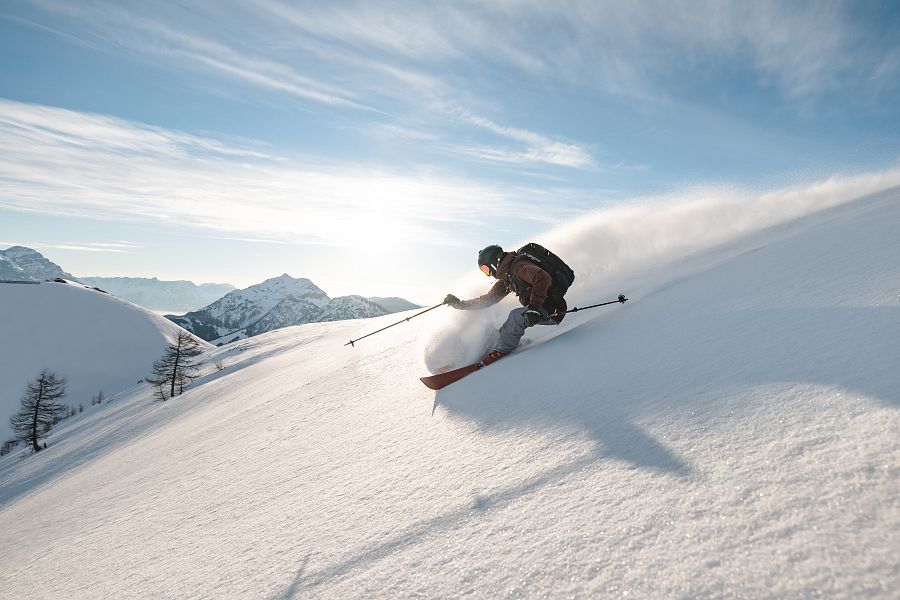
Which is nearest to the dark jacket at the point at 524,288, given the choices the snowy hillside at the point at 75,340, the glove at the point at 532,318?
the glove at the point at 532,318

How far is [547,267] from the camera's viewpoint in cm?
711

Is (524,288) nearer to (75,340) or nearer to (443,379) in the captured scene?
(443,379)

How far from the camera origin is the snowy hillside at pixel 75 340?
109 meters

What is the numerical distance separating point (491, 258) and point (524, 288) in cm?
Result: 91

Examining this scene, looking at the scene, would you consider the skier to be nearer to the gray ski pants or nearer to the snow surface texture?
the gray ski pants

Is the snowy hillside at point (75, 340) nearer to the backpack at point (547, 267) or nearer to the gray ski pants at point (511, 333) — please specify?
the gray ski pants at point (511, 333)

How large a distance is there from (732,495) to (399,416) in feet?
12.8

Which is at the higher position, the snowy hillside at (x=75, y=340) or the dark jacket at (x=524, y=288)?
the snowy hillside at (x=75, y=340)

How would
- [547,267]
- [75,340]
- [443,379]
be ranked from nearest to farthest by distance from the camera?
[443,379], [547,267], [75,340]

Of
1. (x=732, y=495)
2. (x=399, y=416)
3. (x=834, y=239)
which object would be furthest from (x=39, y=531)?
(x=834, y=239)

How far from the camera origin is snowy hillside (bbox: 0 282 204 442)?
109000 millimetres

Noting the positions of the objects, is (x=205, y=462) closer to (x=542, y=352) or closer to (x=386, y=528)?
(x=386, y=528)

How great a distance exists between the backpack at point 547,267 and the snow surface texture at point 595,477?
32.7 inches

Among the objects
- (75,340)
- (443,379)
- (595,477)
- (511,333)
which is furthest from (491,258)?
(75,340)
